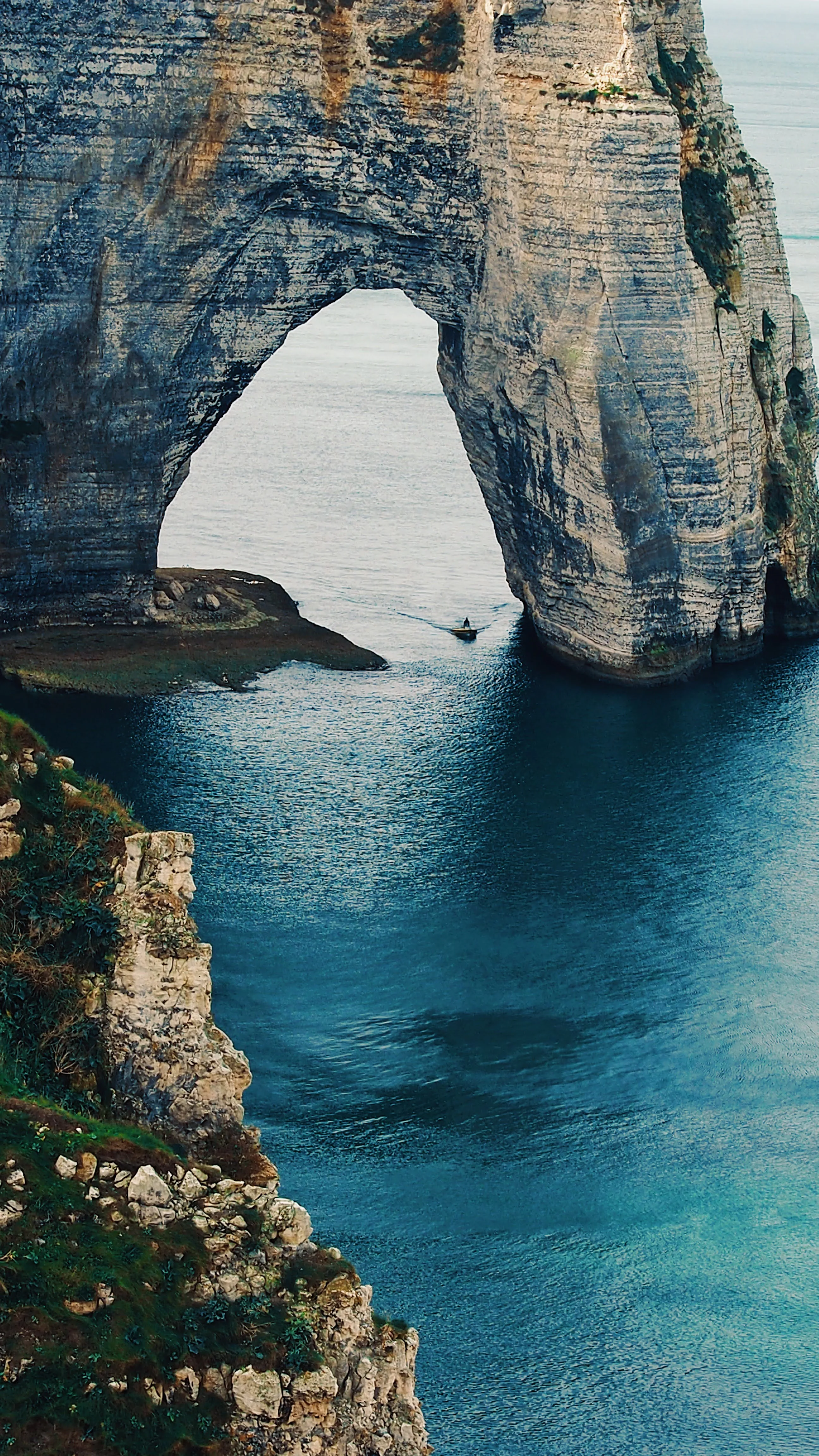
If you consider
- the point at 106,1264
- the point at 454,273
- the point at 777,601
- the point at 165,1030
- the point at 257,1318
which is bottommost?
the point at 257,1318

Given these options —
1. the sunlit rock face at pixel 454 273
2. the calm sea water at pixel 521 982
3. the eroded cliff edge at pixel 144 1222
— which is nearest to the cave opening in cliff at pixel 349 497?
the calm sea water at pixel 521 982

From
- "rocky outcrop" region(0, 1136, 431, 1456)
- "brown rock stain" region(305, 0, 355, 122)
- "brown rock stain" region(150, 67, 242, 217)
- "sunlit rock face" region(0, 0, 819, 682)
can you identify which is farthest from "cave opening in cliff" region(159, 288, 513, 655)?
"rocky outcrop" region(0, 1136, 431, 1456)

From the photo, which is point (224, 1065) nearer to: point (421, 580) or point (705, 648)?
point (705, 648)

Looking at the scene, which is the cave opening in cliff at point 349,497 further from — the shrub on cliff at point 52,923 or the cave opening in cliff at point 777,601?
the shrub on cliff at point 52,923

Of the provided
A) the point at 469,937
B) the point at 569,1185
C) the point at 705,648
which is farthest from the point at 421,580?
the point at 569,1185

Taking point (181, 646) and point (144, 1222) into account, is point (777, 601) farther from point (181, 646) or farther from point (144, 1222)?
point (144, 1222)

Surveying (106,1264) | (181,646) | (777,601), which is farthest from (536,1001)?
(777,601)

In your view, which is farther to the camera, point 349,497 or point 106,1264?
point 349,497

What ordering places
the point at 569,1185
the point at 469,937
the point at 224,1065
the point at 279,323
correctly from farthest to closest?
the point at 279,323
the point at 469,937
the point at 569,1185
the point at 224,1065
